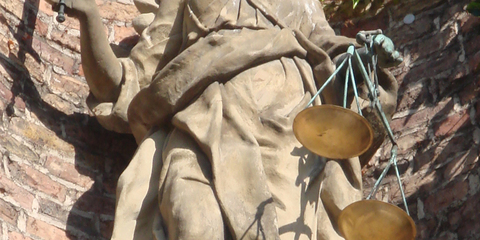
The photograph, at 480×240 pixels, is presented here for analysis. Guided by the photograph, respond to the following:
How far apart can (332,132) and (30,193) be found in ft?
4.28

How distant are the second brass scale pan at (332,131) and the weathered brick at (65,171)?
124cm

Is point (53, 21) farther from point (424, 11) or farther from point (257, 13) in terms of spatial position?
point (424, 11)

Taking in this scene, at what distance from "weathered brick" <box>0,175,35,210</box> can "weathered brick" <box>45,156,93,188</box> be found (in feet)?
0.63

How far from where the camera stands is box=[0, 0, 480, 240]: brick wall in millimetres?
5191

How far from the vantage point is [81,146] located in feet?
17.8

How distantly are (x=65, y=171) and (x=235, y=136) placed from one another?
98 centimetres

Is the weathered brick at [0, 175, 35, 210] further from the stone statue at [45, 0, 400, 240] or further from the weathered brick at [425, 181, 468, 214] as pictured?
the weathered brick at [425, 181, 468, 214]

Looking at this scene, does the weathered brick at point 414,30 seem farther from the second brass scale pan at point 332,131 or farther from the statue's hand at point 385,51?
the second brass scale pan at point 332,131

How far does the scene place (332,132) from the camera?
4355 mm

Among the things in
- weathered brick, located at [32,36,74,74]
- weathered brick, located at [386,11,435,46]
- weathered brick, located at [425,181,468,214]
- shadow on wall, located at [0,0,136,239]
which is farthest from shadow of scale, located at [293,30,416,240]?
weathered brick, located at [386,11,435,46]

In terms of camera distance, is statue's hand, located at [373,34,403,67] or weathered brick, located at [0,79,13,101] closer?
statue's hand, located at [373,34,403,67]

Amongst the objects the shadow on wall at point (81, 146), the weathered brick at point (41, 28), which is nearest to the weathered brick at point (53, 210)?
the shadow on wall at point (81, 146)

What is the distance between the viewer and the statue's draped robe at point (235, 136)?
4441mm

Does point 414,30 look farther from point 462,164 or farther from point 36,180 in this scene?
point 36,180
